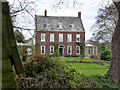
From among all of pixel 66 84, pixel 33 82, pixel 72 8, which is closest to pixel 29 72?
pixel 33 82

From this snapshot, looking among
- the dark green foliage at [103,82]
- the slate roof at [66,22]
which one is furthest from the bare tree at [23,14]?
the slate roof at [66,22]

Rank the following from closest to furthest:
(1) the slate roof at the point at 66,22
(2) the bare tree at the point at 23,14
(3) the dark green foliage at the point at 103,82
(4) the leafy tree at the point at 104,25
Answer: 1. (3) the dark green foliage at the point at 103,82
2. (2) the bare tree at the point at 23,14
3. (4) the leafy tree at the point at 104,25
4. (1) the slate roof at the point at 66,22

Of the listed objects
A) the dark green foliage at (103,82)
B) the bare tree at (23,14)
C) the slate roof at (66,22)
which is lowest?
the dark green foliage at (103,82)

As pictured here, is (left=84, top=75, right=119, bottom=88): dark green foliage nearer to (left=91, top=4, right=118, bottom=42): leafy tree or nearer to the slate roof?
(left=91, top=4, right=118, bottom=42): leafy tree

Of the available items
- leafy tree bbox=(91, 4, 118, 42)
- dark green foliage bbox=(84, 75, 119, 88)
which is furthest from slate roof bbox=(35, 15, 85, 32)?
dark green foliage bbox=(84, 75, 119, 88)

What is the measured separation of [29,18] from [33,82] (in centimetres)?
422

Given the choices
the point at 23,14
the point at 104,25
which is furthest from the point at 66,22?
the point at 23,14

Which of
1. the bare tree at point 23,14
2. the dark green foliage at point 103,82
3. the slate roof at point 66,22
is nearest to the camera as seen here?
the dark green foliage at point 103,82

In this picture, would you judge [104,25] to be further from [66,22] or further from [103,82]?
[103,82]

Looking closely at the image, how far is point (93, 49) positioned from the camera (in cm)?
3011

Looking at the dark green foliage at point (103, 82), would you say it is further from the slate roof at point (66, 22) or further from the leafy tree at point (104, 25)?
the slate roof at point (66, 22)

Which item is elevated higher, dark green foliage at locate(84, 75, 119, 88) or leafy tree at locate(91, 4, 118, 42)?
leafy tree at locate(91, 4, 118, 42)

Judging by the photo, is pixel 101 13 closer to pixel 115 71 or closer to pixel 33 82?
pixel 115 71

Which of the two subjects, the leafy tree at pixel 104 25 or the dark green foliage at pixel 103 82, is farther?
the leafy tree at pixel 104 25
